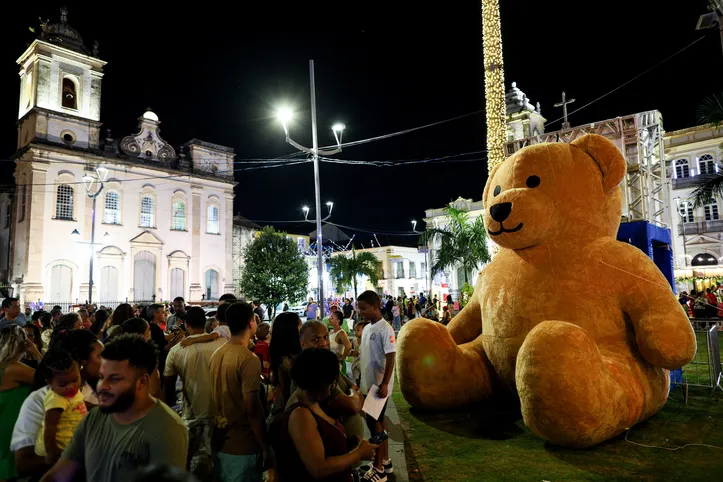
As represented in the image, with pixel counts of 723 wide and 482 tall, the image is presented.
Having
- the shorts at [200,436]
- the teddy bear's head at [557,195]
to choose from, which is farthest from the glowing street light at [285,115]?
the shorts at [200,436]

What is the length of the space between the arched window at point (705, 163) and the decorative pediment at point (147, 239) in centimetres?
3892

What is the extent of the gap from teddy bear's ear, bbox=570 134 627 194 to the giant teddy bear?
0.04ft

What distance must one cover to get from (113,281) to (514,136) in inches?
1018

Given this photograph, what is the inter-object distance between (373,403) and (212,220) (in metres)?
31.0

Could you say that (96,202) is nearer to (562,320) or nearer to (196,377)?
(196,377)

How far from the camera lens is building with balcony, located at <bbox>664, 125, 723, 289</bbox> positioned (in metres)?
32.3

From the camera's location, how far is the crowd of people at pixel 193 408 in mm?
2066

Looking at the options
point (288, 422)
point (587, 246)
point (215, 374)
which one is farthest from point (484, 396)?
point (288, 422)

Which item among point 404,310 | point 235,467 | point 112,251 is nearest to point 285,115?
point 235,467

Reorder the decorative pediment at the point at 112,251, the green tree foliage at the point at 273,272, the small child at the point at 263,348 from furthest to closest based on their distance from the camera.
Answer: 1. the decorative pediment at the point at 112,251
2. the green tree foliage at the point at 273,272
3. the small child at the point at 263,348

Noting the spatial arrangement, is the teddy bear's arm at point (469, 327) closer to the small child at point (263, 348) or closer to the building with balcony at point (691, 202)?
the small child at point (263, 348)

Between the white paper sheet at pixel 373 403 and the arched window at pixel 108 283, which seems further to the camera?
the arched window at pixel 108 283

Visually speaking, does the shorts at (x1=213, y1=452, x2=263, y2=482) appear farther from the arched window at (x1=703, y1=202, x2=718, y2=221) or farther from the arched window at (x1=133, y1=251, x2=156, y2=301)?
the arched window at (x1=703, y1=202, x2=718, y2=221)

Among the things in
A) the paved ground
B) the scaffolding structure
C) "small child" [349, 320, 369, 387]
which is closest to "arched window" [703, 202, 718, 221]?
the scaffolding structure
